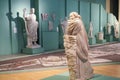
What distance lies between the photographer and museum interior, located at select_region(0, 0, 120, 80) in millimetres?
6820

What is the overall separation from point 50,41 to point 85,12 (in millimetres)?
4140

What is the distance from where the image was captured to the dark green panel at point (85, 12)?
48.0 feet

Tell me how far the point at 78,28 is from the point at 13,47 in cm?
594

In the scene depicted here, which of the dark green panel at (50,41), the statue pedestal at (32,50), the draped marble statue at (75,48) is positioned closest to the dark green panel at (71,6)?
the dark green panel at (50,41)

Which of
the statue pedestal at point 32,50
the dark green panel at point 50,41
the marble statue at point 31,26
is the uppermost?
the marble statue at point 31,26

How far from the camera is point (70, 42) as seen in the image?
5.22 meters

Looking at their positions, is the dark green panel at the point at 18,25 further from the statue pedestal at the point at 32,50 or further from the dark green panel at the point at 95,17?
the dark green panel at the point at 95,17

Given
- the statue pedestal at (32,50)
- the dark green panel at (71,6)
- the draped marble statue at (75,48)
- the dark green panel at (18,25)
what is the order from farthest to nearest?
the dark green panel at (71,6) < the dark green panel at (18,25) < the statue pedestal at (32,50) < the draped marble statue at (75,48)

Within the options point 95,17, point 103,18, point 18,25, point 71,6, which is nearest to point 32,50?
point 18,25

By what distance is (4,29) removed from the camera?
1027 centimetres

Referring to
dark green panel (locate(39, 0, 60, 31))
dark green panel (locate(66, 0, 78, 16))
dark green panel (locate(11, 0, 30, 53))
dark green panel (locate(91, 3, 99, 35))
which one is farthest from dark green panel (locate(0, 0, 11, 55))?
dark green panel (locate(91, 3, 99, 35))

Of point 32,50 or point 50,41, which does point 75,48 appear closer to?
point 32,50

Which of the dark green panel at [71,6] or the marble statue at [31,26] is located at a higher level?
the dark green panel at [71,6]

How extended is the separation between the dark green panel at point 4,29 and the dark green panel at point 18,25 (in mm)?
318
